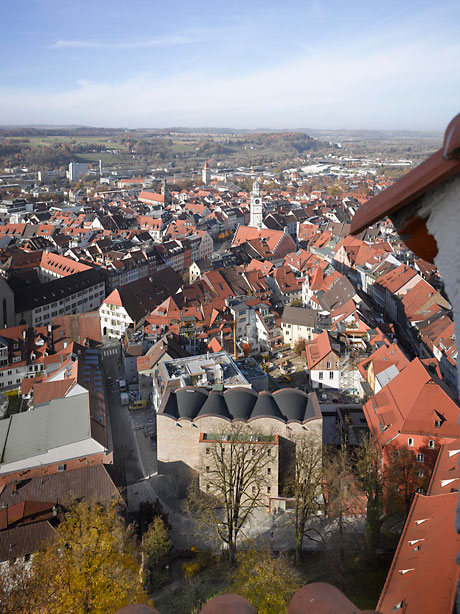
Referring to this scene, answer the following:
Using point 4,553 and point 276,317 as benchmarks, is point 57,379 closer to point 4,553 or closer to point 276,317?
point 4,553

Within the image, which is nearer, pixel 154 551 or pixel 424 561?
pixel 424 561

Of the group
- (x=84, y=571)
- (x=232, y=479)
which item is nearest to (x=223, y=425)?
(x=232, y=479)

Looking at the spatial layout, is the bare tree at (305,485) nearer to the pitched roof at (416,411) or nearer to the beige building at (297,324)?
the pitched roof at (416,411)

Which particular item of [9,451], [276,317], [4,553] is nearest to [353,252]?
[276,317]

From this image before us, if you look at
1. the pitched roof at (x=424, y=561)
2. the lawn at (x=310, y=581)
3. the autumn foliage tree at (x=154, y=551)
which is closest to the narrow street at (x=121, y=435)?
the autumn foliage tree at (x=154, y=551)

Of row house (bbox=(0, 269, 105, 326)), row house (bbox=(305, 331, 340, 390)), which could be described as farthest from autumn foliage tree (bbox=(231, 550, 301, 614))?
row house (bbox=(0, 269, 105, 326))

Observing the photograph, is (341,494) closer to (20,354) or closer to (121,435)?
(121,435)

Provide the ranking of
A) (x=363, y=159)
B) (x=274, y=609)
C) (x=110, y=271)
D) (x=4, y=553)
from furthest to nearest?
(x=363, y=159)
(x=110, y=271)
(x=4, y=553)
(x=274, y=609)
